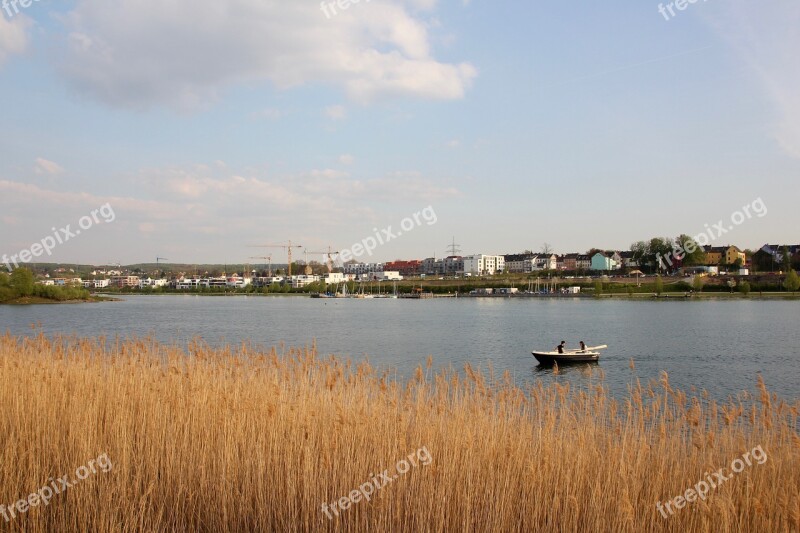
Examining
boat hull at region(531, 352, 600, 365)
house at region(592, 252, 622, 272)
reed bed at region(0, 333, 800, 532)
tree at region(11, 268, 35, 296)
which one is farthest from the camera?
house at region(592, 252, 622, 272)

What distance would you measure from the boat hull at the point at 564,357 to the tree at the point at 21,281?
4000 inches

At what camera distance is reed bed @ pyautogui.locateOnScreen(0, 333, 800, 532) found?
6.02 m

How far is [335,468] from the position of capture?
6.79 m

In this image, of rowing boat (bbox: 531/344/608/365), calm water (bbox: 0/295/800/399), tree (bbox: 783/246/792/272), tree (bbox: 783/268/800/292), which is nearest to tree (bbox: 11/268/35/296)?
calm water (bbox: 0/295/800/399)

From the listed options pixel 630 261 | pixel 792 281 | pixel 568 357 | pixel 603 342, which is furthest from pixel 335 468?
A: pixel 630 261

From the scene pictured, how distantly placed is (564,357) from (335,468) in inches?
1087

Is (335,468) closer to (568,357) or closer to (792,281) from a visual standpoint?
(568,357)

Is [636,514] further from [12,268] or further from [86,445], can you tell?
[12,268]

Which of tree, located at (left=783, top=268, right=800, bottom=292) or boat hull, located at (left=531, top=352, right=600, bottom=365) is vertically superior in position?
tree, located at (left=783, top=268, right=800, bottom=292)

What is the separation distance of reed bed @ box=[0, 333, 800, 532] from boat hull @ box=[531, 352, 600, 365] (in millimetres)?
22849

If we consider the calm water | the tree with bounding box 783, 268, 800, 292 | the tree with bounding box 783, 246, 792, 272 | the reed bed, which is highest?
the tree with bounding box 783, 246, 792, 272

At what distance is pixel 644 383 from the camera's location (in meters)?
27.2

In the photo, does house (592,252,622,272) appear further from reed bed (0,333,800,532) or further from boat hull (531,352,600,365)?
reed bed (0,333,800,532)

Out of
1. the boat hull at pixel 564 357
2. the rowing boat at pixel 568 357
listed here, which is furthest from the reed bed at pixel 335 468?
the rowing boat at pixel 568 357
